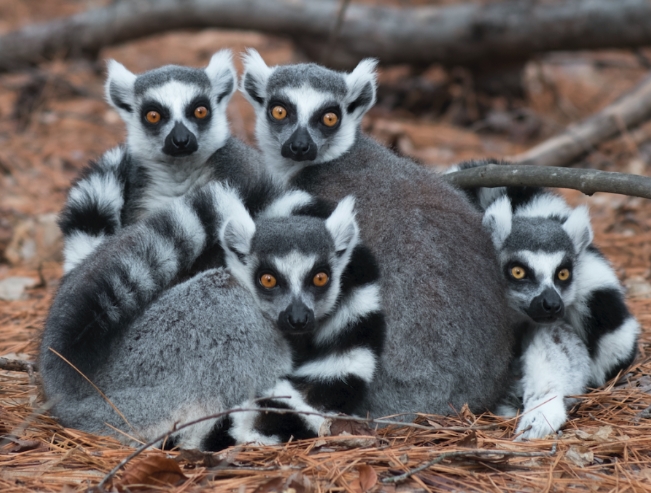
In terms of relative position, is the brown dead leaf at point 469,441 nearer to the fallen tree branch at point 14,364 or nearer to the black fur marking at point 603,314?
the black fur marking at point 603,314

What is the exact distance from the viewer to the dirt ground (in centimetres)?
315

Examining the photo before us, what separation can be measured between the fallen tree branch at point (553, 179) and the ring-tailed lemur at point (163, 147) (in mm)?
1384

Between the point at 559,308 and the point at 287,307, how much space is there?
4.73 feet

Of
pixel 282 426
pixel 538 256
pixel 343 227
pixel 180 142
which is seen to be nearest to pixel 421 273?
pixel 343 227

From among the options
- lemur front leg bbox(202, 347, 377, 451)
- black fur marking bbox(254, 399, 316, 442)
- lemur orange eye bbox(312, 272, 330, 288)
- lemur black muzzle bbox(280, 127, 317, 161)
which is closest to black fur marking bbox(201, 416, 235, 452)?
lemur front leg bbox(202, 347, 377, 451)

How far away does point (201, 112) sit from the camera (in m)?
4.85

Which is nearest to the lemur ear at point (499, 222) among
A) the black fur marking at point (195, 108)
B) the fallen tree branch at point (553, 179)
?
the fallen tree branch at point (553, 179)

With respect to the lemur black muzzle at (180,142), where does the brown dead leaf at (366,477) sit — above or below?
Result: below

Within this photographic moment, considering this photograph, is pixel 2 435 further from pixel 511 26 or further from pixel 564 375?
pixel 511 26

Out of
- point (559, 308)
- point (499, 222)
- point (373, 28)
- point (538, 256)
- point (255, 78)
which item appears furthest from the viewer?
point (373, 28)

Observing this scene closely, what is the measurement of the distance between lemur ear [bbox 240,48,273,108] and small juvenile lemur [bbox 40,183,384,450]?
1.44m

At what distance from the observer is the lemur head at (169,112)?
4750 mm

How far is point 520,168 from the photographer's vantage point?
172 inches

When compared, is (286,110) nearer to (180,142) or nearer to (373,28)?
(180,142)
